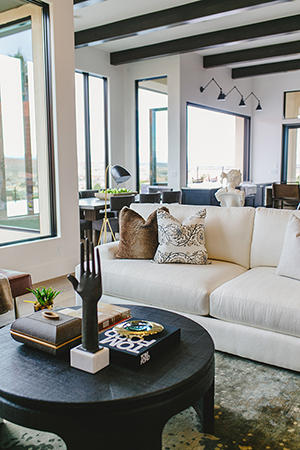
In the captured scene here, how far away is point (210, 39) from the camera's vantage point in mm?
6492

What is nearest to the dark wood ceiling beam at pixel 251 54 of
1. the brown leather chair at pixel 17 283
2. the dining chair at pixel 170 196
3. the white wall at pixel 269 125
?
the white wall at pixel 269 125

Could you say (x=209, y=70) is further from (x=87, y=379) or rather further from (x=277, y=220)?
(x=87, y=379)

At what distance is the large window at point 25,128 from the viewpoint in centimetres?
384

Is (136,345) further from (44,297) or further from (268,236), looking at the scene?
(268,236)

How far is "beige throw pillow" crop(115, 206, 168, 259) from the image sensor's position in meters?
3.01

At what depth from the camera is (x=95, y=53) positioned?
731 cm

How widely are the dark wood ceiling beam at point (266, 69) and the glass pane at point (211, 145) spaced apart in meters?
0.98

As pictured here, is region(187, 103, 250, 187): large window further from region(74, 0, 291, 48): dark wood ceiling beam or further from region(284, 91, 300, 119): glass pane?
region(74, 0, 291, 48): dark wood ceiling beam

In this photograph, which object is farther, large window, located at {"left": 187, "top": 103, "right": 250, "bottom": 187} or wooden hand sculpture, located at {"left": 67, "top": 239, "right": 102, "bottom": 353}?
large window, located at {"left": 187, "top": 103, "right": 250, "bottom": 187}

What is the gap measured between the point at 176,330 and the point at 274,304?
752 millimetres

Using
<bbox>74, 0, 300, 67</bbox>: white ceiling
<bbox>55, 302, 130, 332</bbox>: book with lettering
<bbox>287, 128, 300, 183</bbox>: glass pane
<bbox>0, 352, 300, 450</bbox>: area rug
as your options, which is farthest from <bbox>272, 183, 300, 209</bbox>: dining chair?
<bbox>55, 302, 130, 332</bbox>: book with lettering

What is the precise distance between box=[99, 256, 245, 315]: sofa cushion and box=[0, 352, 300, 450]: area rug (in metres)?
0.47

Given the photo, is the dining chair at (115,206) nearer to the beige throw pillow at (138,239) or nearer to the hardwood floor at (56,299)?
the hardwood floor at (56,299)

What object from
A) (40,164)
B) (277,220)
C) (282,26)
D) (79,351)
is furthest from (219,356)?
(282,26)
